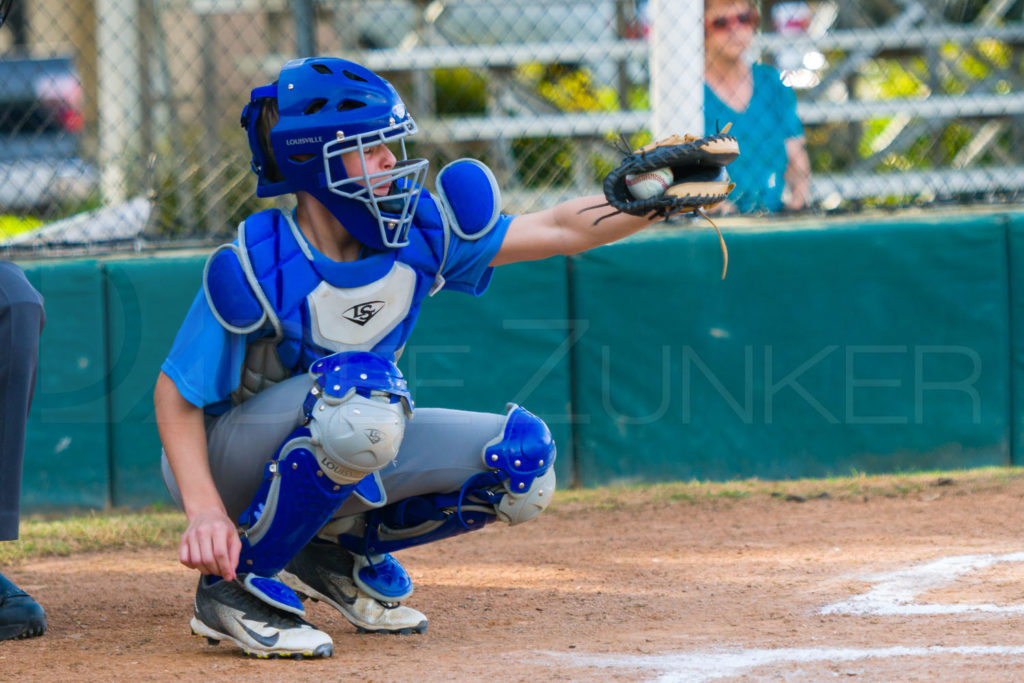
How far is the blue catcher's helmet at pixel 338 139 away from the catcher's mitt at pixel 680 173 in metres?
0.44

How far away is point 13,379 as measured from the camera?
Result: 296 cm

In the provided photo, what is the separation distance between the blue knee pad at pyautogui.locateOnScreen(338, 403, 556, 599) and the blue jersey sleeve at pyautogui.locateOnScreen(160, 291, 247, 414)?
55 centimetres

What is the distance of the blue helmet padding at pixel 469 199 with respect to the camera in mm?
2812

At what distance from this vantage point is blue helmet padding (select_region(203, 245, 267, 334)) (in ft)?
8.38

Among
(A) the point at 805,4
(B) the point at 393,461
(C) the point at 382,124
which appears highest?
(A) the point at 805,4

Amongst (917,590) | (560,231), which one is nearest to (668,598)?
(917,590)

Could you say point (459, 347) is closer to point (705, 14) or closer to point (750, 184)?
point (750, 184)

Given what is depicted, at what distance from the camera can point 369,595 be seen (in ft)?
9.66

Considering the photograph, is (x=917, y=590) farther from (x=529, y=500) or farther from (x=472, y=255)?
(x=472, y=255)

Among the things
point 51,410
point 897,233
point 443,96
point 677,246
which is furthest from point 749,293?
point 443,96

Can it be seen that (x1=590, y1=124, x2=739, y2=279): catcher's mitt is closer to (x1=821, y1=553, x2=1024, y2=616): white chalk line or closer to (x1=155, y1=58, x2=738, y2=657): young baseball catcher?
(x1=155, y1=58, x2=738, y2=657): young baseball catcher

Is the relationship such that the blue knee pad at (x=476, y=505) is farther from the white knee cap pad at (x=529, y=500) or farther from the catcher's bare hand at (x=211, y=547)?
the catcher's bare hand at (x=211, y=547)

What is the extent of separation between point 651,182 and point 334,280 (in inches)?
28.6

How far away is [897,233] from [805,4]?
461 cm
